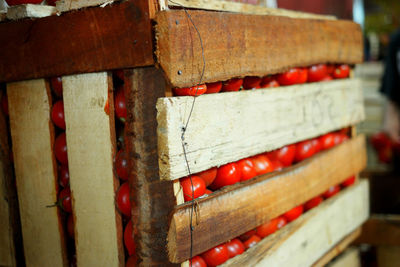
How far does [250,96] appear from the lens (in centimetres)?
158

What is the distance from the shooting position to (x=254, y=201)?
1611 mm

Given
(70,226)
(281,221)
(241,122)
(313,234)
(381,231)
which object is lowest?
(381,231)

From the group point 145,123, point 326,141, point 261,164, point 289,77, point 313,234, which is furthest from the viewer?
point 326,141

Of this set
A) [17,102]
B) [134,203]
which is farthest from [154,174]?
[17,102]

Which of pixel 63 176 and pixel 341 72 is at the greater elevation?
pixel 341 72

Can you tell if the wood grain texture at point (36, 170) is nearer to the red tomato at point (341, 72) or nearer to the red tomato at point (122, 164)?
the red tomato at point (122, 164)

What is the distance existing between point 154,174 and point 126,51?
1.33 ft

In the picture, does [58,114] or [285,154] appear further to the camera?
[285,154]

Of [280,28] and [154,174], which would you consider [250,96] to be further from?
[154,174]

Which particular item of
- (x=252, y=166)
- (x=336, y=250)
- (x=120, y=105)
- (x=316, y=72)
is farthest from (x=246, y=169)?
(x=336, y=250)

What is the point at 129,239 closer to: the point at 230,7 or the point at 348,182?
the point at 230,7

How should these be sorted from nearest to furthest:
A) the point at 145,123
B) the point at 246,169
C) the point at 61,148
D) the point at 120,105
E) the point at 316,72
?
the point at 145,123, the point at 120,105, the point at 61,148, the point at 246,169, the point at 316,72

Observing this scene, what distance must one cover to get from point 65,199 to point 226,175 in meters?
0.62

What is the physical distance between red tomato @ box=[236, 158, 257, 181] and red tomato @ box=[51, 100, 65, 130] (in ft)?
2.30
